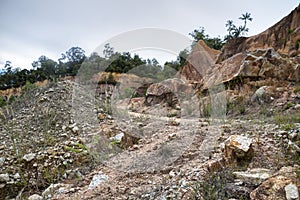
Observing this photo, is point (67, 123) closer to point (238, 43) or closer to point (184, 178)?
point (184, 178)

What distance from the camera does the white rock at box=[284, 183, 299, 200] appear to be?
1.41 m

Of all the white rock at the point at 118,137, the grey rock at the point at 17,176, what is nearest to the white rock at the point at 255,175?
the white rock at the point at 118,137

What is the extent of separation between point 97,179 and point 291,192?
160 centimetres

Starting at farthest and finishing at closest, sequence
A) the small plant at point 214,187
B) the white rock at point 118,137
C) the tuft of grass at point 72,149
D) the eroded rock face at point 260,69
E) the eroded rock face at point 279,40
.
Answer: the eroded rock face at point 279,40, the eroded rock face at point 260,69, the white rock at point 118,137, the tuft of grass at point 72,149, the small plant at point 214,187

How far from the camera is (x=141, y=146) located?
3.15 m

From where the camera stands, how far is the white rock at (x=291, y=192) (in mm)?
1411

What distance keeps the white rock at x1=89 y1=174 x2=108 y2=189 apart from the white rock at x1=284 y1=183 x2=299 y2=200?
4.94ft

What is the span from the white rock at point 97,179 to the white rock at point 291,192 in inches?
59.3

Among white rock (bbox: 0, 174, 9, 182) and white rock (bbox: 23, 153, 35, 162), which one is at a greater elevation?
white rock (bbox: 23, 153, 35, 162)

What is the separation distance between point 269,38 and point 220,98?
488cm

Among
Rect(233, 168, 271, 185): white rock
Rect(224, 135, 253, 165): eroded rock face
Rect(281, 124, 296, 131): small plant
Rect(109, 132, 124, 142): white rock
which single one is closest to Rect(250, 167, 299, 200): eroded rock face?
Rect(233, 168, 271, 185): white rock

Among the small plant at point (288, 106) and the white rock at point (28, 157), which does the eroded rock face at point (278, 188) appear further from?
the small plant at point (288, 106)

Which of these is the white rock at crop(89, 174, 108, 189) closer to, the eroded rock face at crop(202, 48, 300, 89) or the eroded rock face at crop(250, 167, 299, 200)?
the eroded rock face at crop(250, 167, 299, 200)

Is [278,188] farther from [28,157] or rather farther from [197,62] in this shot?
[197,62]
